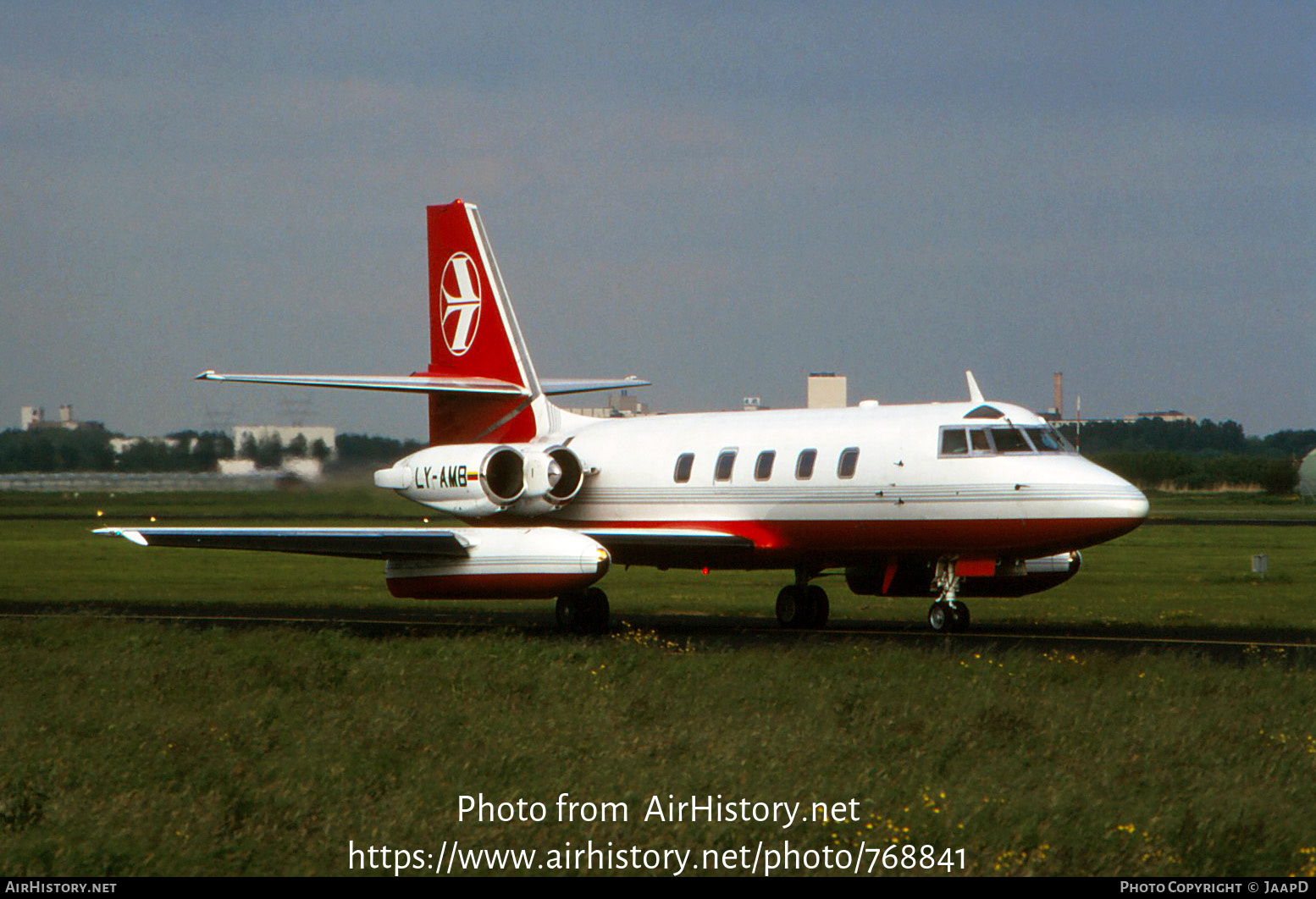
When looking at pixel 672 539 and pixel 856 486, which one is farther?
pixel 672 539

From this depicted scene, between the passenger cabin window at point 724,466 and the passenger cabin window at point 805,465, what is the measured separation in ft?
4.20

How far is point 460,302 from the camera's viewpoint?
27625 mm

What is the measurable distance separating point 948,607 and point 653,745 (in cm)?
1116

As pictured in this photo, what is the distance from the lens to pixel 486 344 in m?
27.2

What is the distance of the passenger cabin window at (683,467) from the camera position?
2406 centimetres

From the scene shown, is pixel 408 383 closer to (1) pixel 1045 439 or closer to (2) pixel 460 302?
(2) pixel 460 302

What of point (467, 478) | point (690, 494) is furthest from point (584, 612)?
point (467, 478)

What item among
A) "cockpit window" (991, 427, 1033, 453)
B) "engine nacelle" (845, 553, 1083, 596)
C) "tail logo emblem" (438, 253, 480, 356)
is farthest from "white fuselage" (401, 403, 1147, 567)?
"tail logo emblem" (438, 253, 480, 356)

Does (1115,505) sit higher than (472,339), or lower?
lower

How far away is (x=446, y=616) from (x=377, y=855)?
19017 millimetres

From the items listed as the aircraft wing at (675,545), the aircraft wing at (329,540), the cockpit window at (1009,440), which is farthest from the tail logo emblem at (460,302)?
the cockpit window at (1009,440)

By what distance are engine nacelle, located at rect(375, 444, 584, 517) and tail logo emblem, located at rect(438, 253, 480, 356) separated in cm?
263

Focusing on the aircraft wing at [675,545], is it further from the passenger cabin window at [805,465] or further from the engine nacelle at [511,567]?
the passenger cabin window at [805,465]
